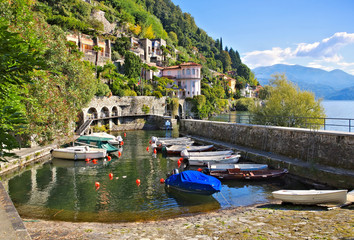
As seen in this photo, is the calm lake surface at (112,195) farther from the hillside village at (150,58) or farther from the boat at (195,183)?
the hillside village at (150,58)

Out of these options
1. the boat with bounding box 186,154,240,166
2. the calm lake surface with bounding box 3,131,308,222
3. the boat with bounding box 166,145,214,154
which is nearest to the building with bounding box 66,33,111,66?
the boat with bounding box 166,145,214,154

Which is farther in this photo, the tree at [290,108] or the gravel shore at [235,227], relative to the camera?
the tree at [290,108]

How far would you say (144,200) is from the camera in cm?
1360

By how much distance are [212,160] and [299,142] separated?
638 cm

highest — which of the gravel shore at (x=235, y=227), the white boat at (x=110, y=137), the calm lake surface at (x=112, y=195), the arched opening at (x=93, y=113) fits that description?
the arched opening at (x=93, y=113)

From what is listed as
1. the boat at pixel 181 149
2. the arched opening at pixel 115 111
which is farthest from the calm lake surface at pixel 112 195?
the arched opening at pixel 115 111

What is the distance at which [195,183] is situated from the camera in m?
14.0

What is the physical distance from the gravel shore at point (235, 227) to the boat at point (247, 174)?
217 inches

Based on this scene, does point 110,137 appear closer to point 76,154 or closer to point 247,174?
point 76,154

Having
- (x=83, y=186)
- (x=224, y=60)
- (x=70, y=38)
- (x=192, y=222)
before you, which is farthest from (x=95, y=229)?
(x=224, y=60)

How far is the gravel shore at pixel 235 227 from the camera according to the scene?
7.64 m

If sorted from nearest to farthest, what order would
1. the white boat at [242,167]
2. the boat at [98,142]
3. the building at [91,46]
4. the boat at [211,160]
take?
1. the white boat at [242,167]
2. the boat at [211,160]
3. the boat at [98,142]
4. the building at [91,46]

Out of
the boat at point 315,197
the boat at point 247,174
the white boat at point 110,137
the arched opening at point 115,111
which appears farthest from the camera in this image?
the arched opening at point 115,111

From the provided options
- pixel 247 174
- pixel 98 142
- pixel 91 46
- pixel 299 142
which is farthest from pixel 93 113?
pixel 299 142
